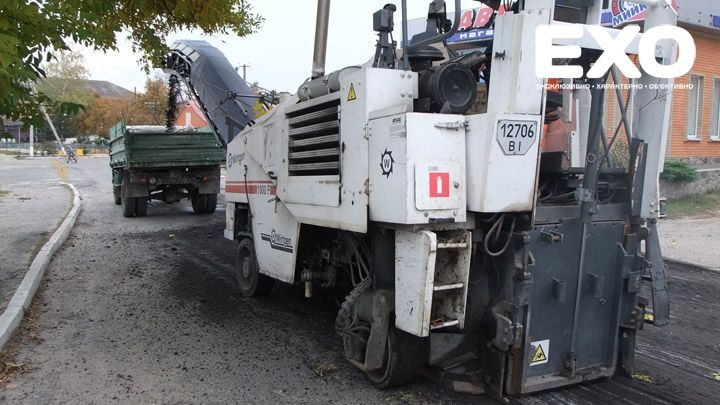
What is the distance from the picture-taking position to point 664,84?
3.98 metres

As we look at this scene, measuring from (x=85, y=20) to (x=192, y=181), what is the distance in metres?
8.72

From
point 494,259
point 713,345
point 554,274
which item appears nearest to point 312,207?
point 494,259

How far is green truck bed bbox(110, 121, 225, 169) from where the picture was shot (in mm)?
13000

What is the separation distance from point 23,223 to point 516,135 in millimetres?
10865

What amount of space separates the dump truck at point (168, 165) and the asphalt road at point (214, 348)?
17.1 ft

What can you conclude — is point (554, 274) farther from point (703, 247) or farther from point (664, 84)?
point (703, 247)

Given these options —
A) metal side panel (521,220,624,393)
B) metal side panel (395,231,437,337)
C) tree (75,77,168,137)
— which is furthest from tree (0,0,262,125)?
tree (75,77,168,137)

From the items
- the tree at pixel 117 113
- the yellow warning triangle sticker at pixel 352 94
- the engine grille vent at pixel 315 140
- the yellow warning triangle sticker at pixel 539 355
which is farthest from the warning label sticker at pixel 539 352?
the tree at pixel 117 113

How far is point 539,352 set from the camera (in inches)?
151

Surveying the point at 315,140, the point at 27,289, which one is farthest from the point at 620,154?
the point at 27,289

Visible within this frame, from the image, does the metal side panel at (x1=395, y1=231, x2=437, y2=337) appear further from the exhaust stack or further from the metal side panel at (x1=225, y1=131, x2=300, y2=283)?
the exhaust stack

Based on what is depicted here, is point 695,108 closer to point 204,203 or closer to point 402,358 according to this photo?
point 204,203

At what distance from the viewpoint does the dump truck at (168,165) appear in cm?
1310

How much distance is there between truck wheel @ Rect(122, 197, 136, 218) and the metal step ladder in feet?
36.3
